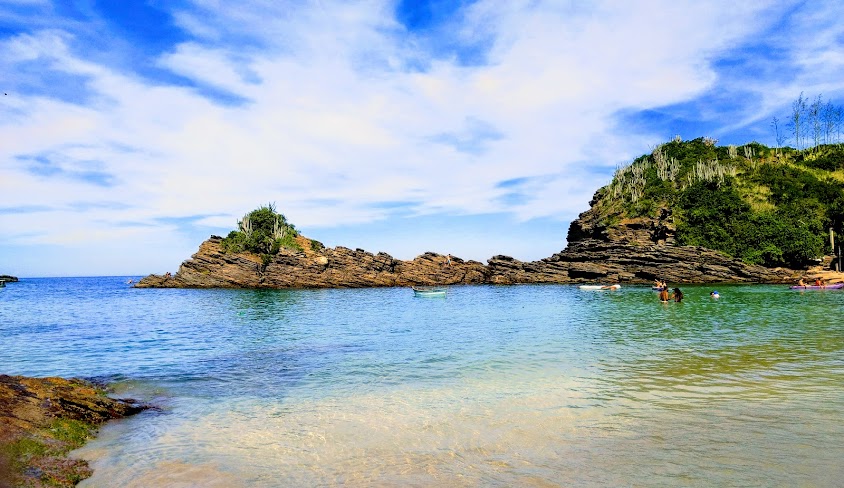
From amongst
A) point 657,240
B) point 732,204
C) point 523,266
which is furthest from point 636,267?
point 523,266

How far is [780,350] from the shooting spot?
2033 cm

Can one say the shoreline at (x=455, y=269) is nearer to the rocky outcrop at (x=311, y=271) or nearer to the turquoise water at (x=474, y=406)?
the rocky outcrop at (x=311, y=271)

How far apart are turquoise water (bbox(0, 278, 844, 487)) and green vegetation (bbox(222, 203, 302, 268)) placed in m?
79.6

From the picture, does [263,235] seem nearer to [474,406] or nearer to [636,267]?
[636,267]

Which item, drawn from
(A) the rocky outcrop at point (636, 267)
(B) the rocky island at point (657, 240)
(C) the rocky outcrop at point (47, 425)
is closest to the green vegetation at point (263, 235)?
(B) the rocky island at point (657, 240)

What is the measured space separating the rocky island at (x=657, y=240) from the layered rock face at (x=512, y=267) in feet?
0.75

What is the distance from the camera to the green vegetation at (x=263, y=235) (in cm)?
10775

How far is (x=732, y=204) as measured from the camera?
9388 cm

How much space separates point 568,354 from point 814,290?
62.5 metres

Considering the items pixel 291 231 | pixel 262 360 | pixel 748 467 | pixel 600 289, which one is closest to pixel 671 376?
pixel 748 467

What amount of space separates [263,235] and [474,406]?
104 meters

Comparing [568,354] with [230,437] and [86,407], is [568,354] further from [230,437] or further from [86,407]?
[86,407]

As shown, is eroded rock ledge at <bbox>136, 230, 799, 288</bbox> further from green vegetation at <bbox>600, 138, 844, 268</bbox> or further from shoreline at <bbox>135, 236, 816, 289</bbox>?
green vegetation at <bbox>600, 138, 844, 268</bbox>

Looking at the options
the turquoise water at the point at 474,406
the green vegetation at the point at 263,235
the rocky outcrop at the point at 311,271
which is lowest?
the turquoise water at the point at 474,406
